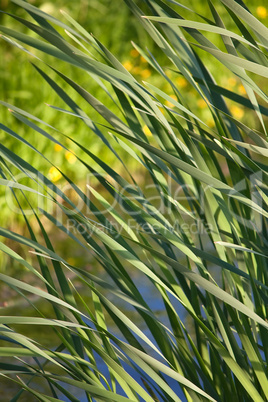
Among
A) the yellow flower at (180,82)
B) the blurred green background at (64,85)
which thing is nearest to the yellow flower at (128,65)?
the blurred green background at (64,85)

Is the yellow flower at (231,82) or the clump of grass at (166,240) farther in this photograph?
the yellow flower at (231,82)

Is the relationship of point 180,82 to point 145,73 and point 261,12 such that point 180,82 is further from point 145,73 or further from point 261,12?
point 261,12

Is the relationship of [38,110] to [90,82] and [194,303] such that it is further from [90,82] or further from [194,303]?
[194,303]

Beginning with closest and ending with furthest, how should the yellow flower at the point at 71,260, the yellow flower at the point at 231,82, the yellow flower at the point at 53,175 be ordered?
the yellow flower at the point at 71,260 → the yellow flower at the point at 53,175 → the yellow flower at the point at 231,82

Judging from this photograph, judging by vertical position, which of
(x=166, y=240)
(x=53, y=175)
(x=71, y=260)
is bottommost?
(x=71, y=260)

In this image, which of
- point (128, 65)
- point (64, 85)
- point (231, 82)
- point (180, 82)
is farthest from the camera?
point (231, 82)

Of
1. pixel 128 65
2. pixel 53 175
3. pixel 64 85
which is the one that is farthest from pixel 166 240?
pixel 128 65

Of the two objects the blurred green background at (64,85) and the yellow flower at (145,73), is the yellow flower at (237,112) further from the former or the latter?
the yellow flower at (145,73)

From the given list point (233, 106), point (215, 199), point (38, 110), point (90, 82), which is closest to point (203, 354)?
point (215, 199)

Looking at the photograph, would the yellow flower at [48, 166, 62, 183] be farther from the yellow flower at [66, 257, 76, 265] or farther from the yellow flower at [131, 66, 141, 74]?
the yellow flower at [131, 66, 141, 74]

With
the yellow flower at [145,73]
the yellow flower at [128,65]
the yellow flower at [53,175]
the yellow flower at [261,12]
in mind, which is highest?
the yellow flower at [261,12]

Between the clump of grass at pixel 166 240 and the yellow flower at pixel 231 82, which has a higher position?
the yellow flower at pixel 231 82

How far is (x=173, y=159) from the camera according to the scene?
1.57ft

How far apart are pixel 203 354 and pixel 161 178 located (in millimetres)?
267
